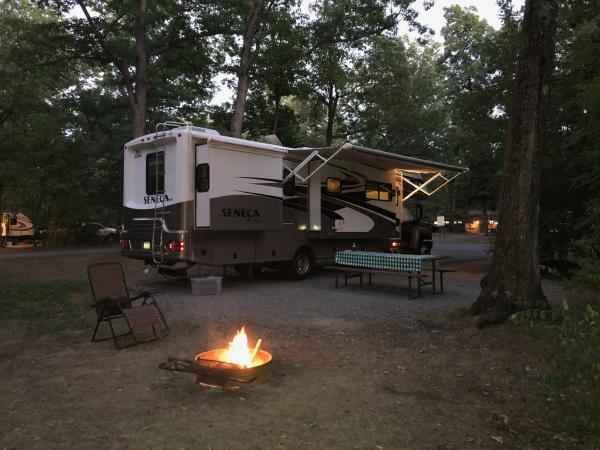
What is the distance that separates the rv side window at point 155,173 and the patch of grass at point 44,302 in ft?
7.96

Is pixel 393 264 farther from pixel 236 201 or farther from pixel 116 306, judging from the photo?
pixel 116 306

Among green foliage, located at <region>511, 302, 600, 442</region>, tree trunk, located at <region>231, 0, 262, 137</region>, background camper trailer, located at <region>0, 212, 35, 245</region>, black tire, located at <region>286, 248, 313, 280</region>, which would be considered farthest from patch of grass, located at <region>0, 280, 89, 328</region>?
background camper trailer, located at <region>0, 212, 35, 245</region>

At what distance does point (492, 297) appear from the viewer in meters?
6.17

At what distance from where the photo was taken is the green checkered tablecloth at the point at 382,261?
335 inches

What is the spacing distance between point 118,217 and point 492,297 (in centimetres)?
2588

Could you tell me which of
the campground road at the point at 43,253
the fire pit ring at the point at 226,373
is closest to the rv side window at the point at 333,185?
the fire pit ring at the point at 226,373

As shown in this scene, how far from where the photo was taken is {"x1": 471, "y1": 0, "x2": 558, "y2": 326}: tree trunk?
6.07 meters

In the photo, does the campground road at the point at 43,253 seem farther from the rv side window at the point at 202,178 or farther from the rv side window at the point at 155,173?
the rv side window at the point at 202,178

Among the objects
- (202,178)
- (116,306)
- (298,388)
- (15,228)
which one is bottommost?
(298,388)

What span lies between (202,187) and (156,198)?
3.44ft

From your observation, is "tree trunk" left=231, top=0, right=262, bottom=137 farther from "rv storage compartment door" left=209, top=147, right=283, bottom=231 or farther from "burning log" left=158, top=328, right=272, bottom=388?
"burning log" left=158, top=328, right=272, bottom=388

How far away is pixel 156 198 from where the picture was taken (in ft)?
30.7

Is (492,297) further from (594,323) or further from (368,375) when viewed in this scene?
(594,323)

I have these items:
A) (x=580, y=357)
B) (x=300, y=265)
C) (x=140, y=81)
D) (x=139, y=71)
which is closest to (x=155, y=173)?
(x=300, y=265)
